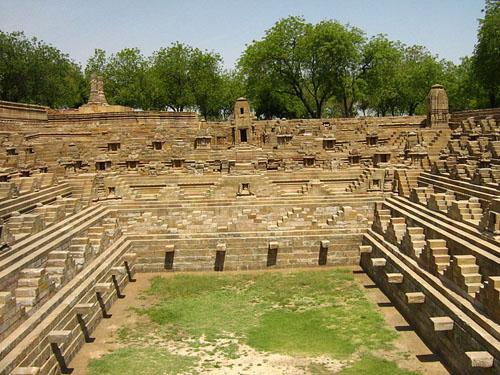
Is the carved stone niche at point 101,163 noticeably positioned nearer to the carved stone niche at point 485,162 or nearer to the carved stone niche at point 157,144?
the carved stone niche at point 157,144

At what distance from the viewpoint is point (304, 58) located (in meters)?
48.7

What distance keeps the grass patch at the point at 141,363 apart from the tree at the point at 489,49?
37300 mm

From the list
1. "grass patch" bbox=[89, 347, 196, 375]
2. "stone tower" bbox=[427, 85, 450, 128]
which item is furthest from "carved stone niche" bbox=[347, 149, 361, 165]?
"grass patch" bbox=[89, 347, 196, 375]

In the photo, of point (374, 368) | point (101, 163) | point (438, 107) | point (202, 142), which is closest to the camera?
point (374, 368)

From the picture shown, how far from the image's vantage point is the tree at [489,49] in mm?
38188

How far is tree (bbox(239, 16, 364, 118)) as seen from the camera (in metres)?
47.8

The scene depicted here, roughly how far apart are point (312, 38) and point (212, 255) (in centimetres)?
3589

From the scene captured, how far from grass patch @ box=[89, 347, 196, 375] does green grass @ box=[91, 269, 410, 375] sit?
0.02 m

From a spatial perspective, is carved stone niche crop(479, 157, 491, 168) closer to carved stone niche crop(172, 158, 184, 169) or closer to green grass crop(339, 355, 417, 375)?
green grass crop(339, 355, 417, 375)

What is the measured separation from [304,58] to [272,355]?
137ft

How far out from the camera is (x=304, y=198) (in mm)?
20938

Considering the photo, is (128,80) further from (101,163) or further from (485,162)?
(485,162)

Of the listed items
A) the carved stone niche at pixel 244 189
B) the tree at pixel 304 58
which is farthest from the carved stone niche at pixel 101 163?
the tree at pixel 304 58

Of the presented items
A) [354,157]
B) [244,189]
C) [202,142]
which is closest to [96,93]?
[202,142]
